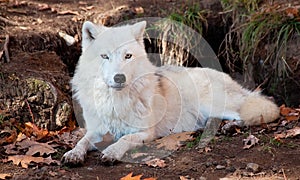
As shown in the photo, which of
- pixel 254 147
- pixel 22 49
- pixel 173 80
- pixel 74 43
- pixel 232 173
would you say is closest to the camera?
pixel 232 173

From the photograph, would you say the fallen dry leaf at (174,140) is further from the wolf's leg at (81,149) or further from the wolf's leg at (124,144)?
the wolf's leg at (81,149)

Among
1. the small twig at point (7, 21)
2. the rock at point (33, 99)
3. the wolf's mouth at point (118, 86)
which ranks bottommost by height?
the rock at point (33, 99)

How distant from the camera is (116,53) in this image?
396cm

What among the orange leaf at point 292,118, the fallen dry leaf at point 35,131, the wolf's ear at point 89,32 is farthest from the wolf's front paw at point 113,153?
the orange leaf at point 292,118

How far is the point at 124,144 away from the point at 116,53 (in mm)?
802

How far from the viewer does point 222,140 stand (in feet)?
13.9

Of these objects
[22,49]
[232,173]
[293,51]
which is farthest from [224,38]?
[232,173]

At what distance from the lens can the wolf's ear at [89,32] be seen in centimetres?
415

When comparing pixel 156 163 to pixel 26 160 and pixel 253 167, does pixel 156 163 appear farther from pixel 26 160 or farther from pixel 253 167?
pixel 26 160

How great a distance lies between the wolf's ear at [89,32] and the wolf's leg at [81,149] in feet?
2.75

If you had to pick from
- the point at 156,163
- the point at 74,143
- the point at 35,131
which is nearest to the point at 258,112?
the point at 156,163

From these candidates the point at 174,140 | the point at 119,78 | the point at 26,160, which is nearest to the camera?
the point at 26,160

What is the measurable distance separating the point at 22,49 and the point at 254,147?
3.30 m

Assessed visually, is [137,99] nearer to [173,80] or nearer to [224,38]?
[173,80]
